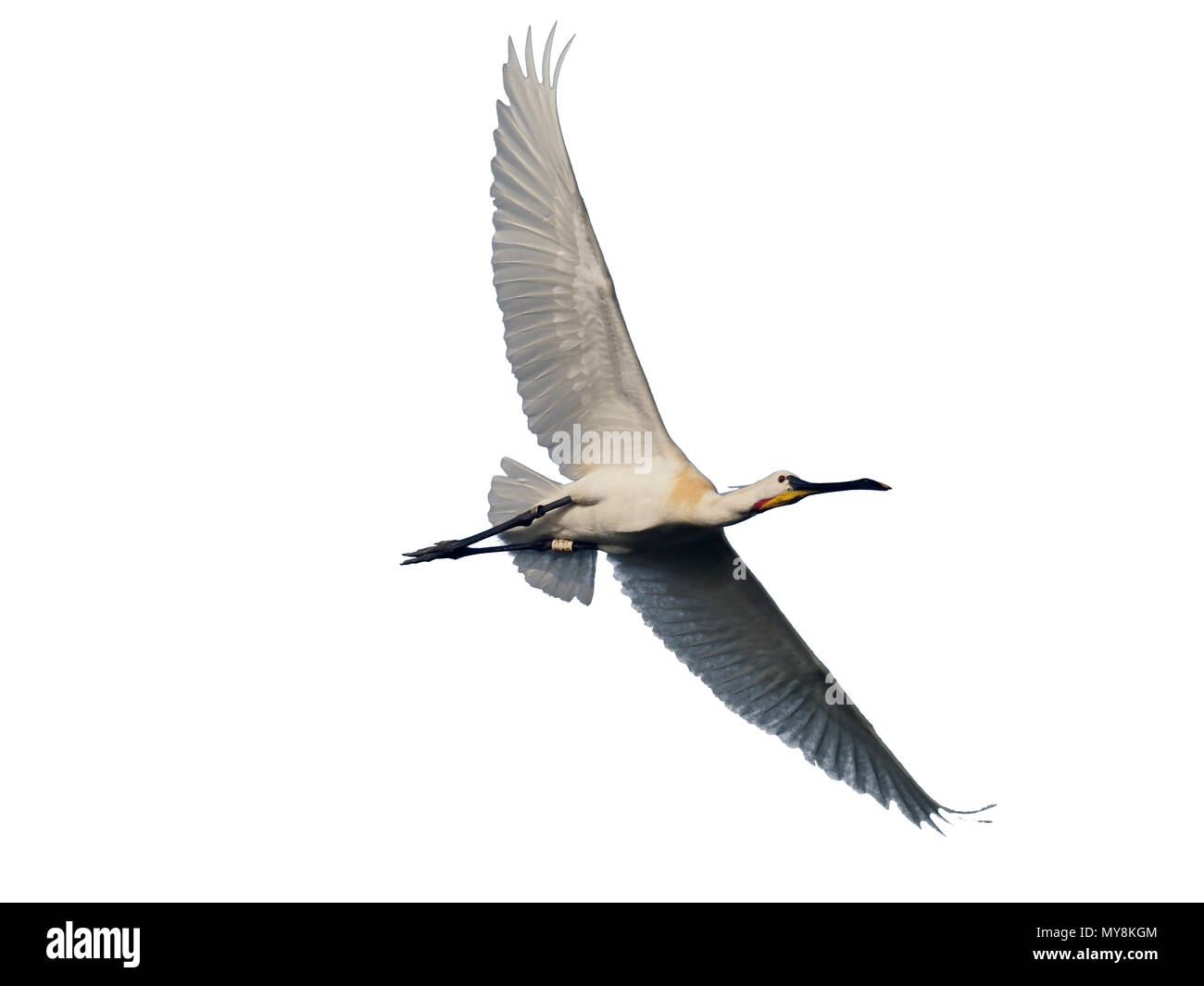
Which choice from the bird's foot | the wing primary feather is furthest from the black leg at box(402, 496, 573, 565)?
the wing primary feather

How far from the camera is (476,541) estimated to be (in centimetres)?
1311

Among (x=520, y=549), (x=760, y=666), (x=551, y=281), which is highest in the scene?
(x=551, y=281)

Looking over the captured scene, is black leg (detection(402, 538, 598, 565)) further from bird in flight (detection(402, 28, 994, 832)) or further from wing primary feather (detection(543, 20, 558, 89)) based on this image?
wing primary feather (detection(543, 20, 558, 89))

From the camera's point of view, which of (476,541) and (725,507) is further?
(476,541)

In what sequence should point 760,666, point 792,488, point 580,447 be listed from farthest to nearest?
point 760,666, point 580,447, point 792,488

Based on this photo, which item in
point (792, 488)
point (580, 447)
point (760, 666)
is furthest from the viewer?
point (760, 666)

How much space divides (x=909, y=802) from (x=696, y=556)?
246 centimetres

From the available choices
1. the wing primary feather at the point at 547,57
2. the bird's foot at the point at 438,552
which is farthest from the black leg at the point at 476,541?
the wing primary feather at the point at 547,57

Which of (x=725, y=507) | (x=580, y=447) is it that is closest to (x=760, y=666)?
(x=725, y=507)

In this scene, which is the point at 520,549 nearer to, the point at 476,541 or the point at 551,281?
the point at 476,541

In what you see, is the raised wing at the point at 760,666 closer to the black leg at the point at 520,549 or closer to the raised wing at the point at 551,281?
the black leg at the point at 520,549

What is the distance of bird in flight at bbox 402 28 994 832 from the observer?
493 inches

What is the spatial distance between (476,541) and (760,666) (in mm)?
2328
